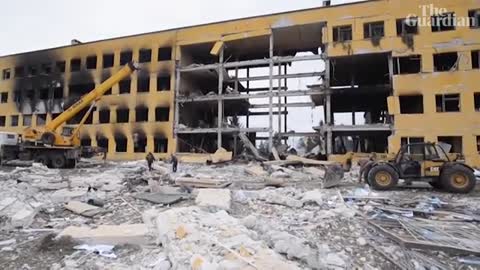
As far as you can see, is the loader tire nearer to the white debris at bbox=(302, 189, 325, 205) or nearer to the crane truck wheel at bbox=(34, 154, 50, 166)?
the white debris at bbox=(302, 189, 325, 205)

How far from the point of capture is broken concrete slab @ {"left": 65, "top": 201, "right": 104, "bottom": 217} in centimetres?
719

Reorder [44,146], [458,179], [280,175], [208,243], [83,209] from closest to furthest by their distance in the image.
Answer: [208,243] → [83,209] → [458,179] → [280,175] → [44,146]

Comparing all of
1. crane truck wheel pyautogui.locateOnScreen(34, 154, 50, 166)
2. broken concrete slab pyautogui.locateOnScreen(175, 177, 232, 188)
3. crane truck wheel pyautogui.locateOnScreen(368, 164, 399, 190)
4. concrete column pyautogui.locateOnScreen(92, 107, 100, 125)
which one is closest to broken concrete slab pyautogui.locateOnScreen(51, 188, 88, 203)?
broken concrete slab pyautogui.locateOnScreen(175, 177, 232, 188)

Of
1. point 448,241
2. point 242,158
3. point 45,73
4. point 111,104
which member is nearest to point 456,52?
point 242,158

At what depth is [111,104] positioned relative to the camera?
29.0 meters

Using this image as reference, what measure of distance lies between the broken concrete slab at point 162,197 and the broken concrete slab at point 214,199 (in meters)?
0.60

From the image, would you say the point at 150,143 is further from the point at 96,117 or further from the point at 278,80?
the point at 278,80

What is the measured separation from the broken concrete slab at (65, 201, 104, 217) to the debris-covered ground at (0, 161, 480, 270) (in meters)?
0.02

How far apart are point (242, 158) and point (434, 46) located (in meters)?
14.2

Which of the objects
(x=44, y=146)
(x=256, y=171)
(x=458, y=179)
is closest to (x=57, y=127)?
(x=44, y=146)

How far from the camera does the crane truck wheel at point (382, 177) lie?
34.2 feet

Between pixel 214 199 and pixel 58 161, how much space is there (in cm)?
1544

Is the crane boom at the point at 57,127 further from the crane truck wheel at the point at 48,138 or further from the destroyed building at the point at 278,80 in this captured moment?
the destroyed building at the point at 278,80

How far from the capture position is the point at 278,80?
25422mm
